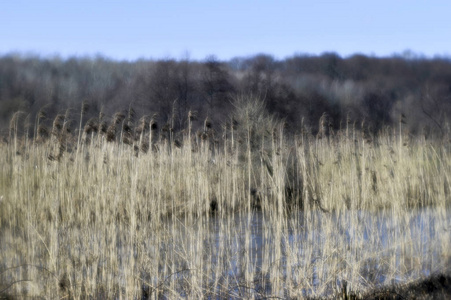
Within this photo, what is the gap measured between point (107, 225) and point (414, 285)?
2.56m

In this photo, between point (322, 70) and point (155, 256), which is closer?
point (155, 256)


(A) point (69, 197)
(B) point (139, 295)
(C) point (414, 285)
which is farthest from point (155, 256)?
(C) point (414, 285)

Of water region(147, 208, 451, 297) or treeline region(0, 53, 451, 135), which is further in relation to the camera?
treeline region(0, 53, 451, 135)

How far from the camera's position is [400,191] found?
529cm

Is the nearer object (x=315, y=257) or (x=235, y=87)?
(x=315, y=257)

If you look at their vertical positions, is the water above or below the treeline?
below

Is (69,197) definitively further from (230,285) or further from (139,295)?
(230,285)

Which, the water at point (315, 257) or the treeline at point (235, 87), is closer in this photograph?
the water at point (315, 257)

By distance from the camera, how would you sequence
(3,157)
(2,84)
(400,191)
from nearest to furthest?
(400,191), (3,157), (2,84)

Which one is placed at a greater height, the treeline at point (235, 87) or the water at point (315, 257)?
the treeline at point (235, 87)

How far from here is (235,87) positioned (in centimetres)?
2495

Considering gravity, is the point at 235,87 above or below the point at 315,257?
above

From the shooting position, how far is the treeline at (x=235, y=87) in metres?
20.3

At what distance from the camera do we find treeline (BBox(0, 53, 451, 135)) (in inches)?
800
